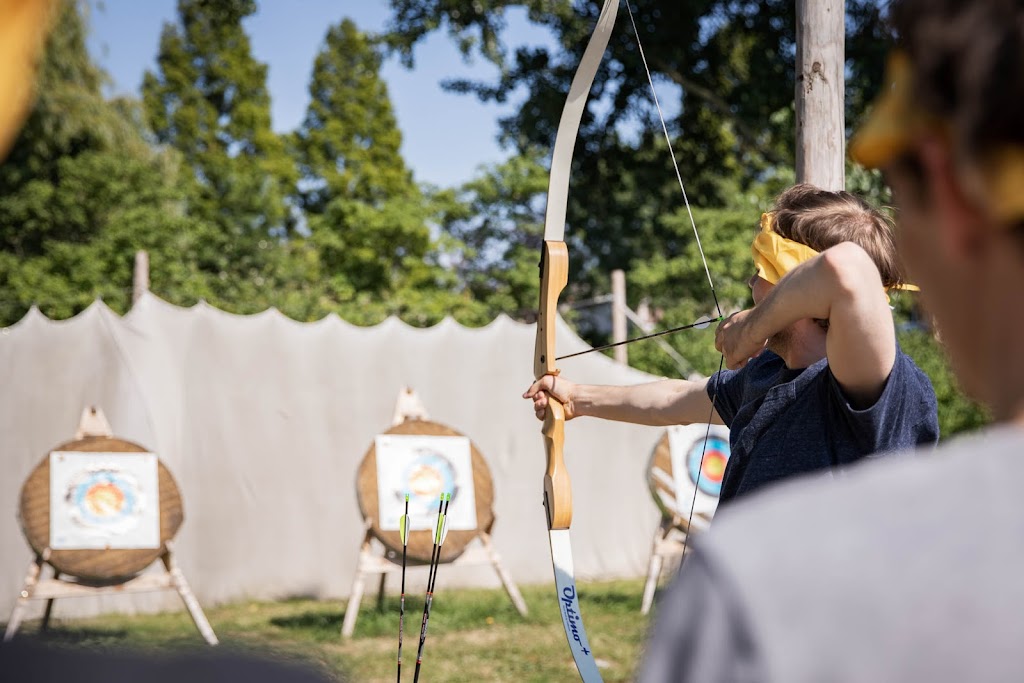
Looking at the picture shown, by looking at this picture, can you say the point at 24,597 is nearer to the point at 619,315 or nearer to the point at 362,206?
the point at 619,315

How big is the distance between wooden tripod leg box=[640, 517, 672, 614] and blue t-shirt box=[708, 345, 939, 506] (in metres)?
3.65

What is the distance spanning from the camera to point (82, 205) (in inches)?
466

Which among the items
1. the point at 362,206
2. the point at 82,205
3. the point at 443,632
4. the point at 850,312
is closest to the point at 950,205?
the point at 850,312

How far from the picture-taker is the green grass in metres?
3.93

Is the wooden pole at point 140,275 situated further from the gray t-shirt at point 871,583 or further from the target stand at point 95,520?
the gray t-shirt at point 871,583

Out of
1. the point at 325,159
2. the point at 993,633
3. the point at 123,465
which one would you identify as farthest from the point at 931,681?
the point at 325,159

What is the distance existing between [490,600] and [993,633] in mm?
5029

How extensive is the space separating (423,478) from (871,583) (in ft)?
15.1

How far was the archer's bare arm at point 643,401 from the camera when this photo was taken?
5.50ft

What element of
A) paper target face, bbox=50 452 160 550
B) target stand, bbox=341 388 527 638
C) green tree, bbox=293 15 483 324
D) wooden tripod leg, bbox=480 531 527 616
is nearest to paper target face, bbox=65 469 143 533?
paper target face, bbox=50 452 160 550

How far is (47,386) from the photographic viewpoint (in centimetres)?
486

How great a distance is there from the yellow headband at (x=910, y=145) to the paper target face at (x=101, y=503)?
432cm

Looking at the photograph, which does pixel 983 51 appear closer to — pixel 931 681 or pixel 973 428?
pixel 931 681

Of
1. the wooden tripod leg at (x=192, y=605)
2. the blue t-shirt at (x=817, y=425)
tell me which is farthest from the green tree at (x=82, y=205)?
the blue t-shirt at (x=817, y=425)
